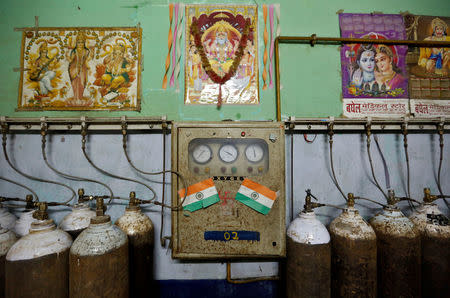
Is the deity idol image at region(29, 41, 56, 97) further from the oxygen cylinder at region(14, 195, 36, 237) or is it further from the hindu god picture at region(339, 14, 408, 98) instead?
the hindu god picture at region(339, 14, 408, 98)

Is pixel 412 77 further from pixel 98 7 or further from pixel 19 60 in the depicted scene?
pixel 19 60

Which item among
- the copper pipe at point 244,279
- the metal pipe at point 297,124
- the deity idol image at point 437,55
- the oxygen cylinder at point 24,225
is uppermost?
the deity idol image at point 437,55

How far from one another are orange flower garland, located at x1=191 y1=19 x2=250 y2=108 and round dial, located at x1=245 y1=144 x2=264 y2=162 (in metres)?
0.43

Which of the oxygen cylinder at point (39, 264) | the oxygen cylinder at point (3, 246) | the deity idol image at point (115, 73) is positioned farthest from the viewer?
the deity idol image at point (115, 73)

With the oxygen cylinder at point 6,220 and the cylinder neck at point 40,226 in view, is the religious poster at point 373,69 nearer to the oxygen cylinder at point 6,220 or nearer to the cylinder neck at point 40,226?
the cylinder neck at point 40,226

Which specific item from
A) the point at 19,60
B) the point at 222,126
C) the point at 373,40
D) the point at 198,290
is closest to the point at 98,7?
the point at 19,60

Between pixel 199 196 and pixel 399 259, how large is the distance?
3.89ft

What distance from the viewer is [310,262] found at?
3.44 feet

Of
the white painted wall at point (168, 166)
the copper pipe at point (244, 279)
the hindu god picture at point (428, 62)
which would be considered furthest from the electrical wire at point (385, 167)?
the copper pipe at point (244, 279)

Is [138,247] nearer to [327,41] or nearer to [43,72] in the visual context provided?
[43,72]

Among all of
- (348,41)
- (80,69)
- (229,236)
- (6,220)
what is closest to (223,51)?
(348,41)

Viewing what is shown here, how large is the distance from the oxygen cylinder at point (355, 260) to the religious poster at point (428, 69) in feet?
3.53

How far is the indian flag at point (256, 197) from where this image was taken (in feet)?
3.73

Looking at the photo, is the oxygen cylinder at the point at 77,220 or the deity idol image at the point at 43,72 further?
the deity idol image at the point at 43,72
